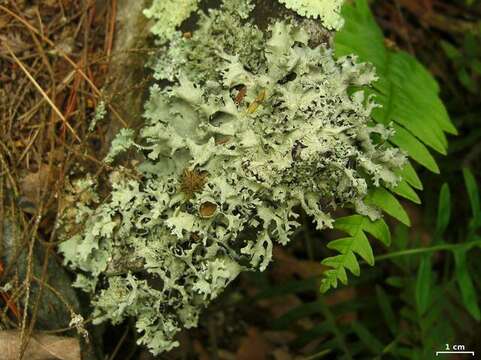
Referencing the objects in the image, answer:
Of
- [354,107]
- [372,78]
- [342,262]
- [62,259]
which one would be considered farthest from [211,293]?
[372,78]

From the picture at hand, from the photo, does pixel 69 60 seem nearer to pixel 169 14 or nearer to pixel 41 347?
pixel 169 14

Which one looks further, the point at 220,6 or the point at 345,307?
the point at 345,307

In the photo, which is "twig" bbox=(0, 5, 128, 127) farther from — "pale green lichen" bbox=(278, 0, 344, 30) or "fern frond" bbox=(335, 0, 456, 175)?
"fern frond" bbox=(335, 0, 456, 175)

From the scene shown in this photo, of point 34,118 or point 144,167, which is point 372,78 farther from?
point 34,118

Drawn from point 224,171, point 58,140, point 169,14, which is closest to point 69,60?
point 58,140

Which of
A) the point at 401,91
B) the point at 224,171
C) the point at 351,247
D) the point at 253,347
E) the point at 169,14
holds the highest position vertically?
the point at 169,14
